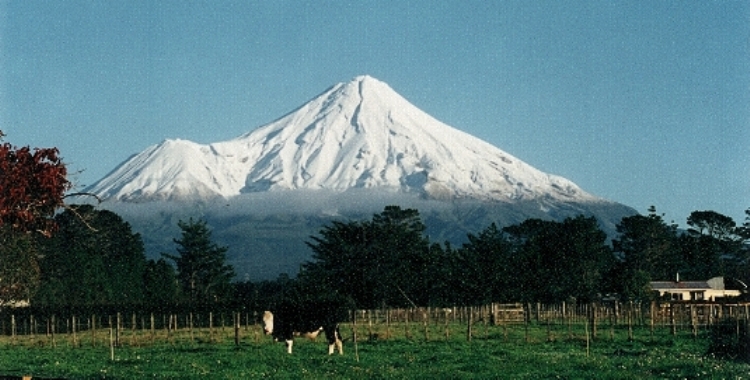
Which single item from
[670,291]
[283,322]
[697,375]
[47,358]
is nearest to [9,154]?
[697,375]

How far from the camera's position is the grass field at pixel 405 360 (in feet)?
61.9

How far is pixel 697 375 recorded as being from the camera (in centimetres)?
1769

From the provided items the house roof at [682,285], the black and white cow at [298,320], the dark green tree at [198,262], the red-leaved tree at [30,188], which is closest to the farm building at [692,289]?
the house roof at [682,285]

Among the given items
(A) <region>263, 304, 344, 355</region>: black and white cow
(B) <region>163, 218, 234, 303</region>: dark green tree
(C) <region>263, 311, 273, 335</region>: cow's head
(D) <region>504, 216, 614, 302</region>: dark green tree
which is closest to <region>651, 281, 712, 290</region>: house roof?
(D) <region>504, 216, 614, 302</region>: dark green tree

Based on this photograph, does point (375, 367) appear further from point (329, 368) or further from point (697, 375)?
point (697, 375)

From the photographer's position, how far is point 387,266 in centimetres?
7512

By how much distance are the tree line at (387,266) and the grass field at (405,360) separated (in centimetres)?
867

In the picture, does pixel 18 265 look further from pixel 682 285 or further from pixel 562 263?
pixel 682 285

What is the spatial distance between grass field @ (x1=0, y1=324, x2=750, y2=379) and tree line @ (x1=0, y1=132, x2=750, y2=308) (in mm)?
8667

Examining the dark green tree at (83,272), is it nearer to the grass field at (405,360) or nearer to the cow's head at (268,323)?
the cow's head at (268,323)

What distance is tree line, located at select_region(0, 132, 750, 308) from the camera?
60812 mm

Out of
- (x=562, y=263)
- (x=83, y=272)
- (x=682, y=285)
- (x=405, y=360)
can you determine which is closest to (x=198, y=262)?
(x=83, y=272)

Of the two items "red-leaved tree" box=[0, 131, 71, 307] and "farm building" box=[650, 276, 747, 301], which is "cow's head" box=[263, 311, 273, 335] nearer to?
"red-leaved tree" box=[0, 131, 71, 307]

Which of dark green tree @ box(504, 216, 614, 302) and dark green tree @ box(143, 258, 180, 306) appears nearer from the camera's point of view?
dark green tree @ box(504, 216, 614, 302)
